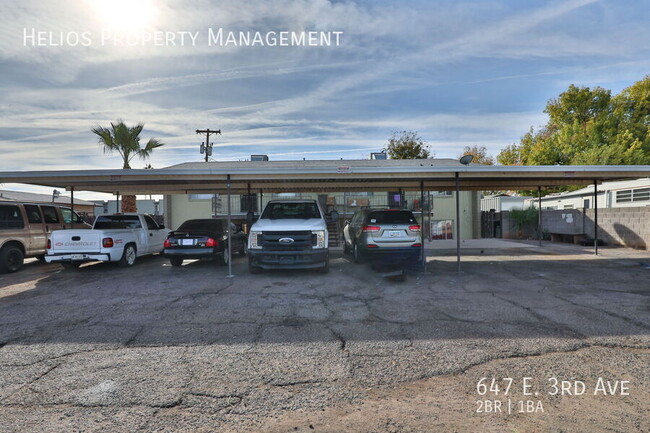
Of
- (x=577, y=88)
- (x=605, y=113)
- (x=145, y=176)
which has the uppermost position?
(x=577, y=88)

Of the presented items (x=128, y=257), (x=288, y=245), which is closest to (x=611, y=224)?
(x=288, y=245)

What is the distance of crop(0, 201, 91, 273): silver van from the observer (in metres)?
10.1

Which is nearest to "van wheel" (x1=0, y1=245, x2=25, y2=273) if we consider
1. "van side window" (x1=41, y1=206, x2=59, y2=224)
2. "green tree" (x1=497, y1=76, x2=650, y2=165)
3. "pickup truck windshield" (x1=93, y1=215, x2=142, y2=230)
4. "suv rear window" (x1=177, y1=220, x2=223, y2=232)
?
"van side window" (x1=41, y1=206, x2=59, y2=224)

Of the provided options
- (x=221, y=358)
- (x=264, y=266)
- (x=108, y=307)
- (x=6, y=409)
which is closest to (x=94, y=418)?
(x=6, y=409)

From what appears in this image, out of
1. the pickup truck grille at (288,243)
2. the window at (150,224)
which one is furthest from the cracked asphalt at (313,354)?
the window at (150,224)

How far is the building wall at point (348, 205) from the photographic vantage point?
70.3ft

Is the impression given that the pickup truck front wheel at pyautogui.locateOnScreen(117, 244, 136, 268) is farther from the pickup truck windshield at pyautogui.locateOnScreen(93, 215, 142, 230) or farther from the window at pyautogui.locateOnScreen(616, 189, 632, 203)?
the window at pyautogui.locateOnScreen(616, 189, 632, 203)

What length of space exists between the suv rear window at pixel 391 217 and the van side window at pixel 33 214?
10.2 meters

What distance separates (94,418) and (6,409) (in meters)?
0.88

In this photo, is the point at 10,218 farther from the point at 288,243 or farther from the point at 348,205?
the point at 348,205

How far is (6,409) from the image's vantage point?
10.2 ft

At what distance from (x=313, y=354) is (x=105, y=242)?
8355 millimetres

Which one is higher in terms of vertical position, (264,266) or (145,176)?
(145,176)

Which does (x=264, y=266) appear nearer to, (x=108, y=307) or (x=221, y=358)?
(x=108, y=307)
